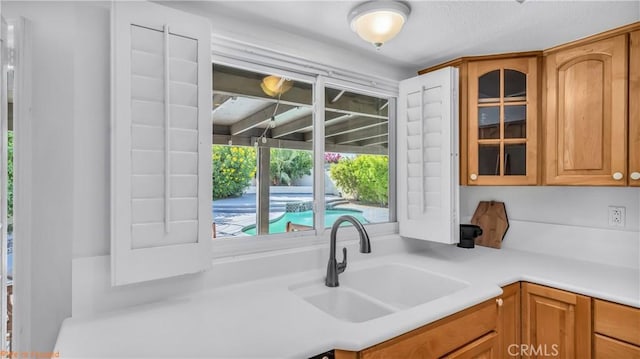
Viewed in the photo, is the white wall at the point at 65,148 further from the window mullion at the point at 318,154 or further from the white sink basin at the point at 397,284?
the white sink basin at the point at 397,284

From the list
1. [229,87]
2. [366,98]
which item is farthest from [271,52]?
[366,98]

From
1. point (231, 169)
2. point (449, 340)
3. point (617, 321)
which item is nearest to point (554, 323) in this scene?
point (617, 321)

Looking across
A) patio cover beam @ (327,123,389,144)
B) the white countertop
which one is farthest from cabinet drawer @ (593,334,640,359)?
patio cover beam @ (327,123,389,144)

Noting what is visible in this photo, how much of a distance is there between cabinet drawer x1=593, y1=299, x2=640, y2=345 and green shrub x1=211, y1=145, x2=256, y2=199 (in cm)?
172

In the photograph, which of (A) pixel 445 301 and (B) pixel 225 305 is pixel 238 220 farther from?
(A) pixel 445 301

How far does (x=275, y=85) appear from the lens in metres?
1.78

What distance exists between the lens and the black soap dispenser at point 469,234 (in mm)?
2129

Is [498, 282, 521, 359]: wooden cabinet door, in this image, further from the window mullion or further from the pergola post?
the pergola post

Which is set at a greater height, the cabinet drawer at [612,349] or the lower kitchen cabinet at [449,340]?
the lower kitchen cabinet at [449,340]

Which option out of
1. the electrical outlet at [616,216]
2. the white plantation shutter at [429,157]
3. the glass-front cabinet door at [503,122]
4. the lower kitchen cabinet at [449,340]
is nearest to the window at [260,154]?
the white plantation shutter at [429,157]

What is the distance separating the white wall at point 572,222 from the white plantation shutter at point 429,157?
2.09ft

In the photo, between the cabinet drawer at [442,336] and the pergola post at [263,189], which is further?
the pergola post at [263,189]

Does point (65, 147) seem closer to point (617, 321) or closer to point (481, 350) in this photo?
point (481, 350)

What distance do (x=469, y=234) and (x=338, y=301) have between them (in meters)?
1.10
